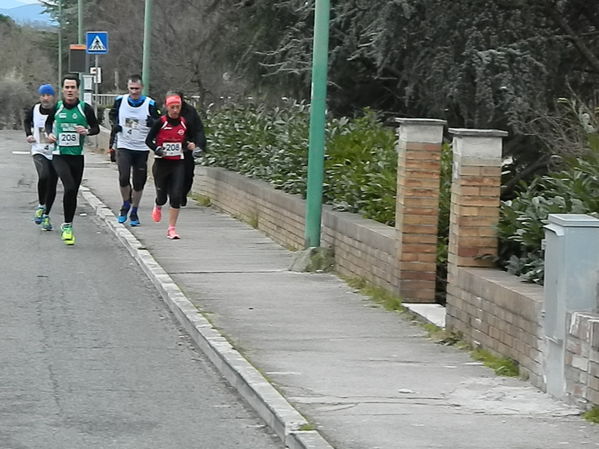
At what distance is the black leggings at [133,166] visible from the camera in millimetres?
17297

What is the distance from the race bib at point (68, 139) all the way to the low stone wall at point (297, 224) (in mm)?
2462

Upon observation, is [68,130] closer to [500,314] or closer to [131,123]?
[131,123]

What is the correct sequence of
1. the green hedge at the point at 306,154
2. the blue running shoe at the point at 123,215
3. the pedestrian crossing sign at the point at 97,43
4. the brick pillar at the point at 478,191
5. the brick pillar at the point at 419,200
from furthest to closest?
1. the pedestrian crossing sign at the point at 97,43
2. the blue running shoe at the point at 123,215
3. the green hedge at the point at 306,154
4. the brick pillar at the point at 419,200
5. the brick pillar at the point at 478,191

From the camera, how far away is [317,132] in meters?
13.6

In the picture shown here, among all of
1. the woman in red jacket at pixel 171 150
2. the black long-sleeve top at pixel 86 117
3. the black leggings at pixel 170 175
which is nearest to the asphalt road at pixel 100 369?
the woman in red jacket at pixel 171 150

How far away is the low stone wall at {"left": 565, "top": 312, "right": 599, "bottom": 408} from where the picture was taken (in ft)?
24.0

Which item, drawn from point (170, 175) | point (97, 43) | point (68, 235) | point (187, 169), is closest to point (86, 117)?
point (170, 175)

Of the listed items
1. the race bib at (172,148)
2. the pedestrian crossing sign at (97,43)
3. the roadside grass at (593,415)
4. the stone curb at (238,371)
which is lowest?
the stone curb at (238,371)

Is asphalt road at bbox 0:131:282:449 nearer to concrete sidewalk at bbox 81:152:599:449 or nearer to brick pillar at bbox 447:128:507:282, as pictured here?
concrete sidewalk at bbox 81:152:599:449

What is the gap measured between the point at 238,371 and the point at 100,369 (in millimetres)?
1068

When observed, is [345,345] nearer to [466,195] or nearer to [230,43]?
[466,195]

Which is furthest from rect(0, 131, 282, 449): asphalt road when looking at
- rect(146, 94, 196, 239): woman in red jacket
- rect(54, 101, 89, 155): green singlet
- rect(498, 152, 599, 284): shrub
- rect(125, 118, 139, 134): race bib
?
rect(125, 118, 139, 134): race bib

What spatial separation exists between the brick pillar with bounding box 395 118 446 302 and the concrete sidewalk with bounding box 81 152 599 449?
521mm

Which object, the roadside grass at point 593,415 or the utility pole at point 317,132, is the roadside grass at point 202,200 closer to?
the utility pole at point 317,132
